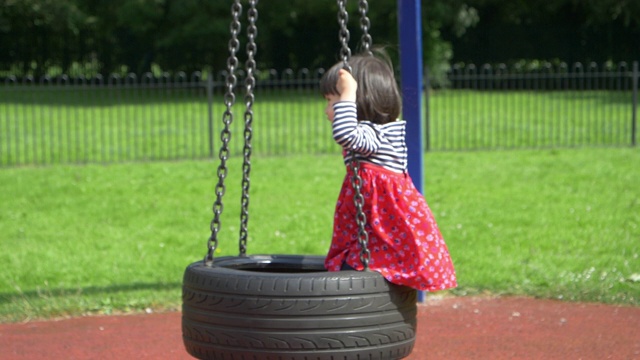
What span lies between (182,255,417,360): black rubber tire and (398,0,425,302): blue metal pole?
2.25m

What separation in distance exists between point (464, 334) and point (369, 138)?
2011 mm

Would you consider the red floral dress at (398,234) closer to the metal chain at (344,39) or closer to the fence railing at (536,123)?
the metal chain at (344,39)

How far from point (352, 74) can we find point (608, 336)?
237cm

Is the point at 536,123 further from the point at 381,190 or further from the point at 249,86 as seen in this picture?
the point at 249,86

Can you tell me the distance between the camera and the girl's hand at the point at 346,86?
11.5ft

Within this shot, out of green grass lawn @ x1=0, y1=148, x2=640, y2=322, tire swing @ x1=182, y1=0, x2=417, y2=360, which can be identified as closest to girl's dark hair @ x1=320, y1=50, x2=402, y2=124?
tire swing @ x1=182, y1=0, x2=417, y2=360

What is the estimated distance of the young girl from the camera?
3.51 m

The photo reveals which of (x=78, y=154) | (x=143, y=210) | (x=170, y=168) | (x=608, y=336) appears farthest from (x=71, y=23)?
(x=608, y=336)

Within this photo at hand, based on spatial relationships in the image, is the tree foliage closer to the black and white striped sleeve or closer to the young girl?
the young girl

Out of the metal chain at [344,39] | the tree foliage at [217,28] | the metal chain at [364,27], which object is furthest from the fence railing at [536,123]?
the metal chain at [344,39]

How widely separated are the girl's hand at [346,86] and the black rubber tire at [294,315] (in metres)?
0.63

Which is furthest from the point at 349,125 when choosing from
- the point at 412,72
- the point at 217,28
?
the point at 217,28

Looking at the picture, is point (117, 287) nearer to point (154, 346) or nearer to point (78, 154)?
point (154, 346)

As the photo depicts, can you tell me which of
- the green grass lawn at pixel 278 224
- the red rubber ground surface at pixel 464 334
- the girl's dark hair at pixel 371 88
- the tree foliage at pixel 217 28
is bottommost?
the red rubber ground surface at pixel 464 334
